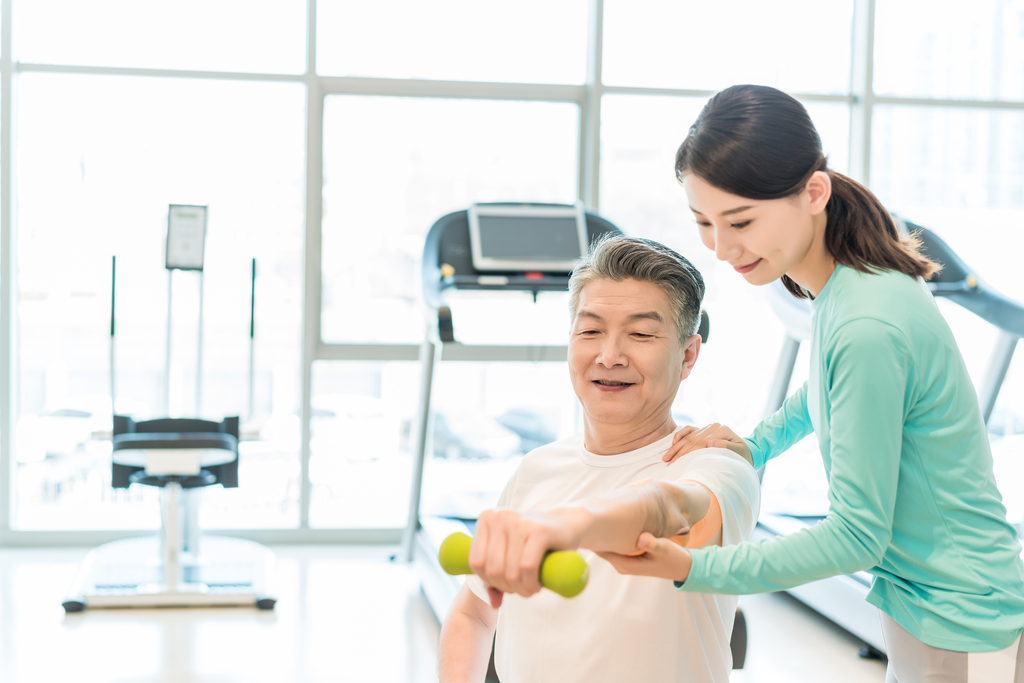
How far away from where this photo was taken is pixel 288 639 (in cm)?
319

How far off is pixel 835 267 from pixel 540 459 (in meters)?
0.54

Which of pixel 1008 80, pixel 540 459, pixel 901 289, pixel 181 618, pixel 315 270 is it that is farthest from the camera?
pixel 1008 80

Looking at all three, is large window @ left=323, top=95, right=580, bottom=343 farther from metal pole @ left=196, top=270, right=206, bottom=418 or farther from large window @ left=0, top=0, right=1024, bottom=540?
metal pole @ left=196, top=270, right=206, bottom=418

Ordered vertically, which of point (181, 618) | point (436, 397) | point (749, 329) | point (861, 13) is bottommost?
point (181, 618)

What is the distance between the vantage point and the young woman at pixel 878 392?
1083mm

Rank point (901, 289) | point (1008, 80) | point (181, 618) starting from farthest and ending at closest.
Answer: point (1008, 80) → point (181, 618) → point (901, 289)

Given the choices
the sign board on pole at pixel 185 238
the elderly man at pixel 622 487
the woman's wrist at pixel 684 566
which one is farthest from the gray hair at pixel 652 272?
the sign board on pole at pixel 185 238

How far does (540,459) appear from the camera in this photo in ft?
4.76

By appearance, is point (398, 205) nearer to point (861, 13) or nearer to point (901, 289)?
point (861, 13)

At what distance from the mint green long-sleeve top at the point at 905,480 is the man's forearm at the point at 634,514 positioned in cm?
6

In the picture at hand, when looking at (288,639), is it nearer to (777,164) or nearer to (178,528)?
(178,528)

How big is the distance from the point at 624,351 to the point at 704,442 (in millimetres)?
177

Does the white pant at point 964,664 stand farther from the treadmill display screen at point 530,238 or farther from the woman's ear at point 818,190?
the treadmill display screen at point 530,238

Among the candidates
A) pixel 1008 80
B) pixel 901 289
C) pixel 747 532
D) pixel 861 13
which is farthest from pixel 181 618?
pixel 1008 80
